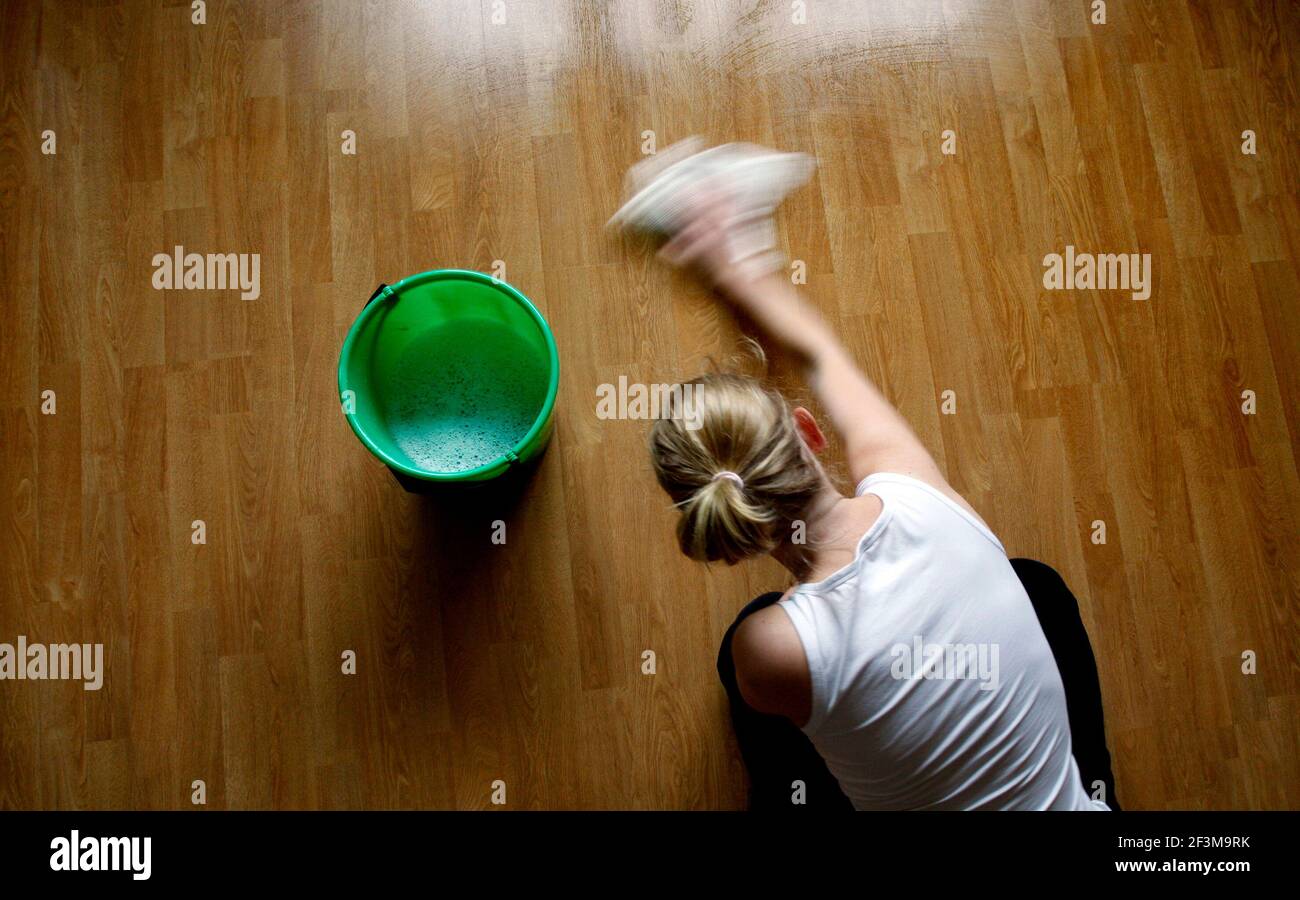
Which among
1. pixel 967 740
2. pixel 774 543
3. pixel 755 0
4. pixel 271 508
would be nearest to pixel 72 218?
pixel 271 508

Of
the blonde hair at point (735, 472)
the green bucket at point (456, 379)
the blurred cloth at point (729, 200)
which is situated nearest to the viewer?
the blonde hair at point (735, 472)

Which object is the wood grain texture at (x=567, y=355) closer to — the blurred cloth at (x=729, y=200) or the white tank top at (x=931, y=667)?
the blurred cloth at (x=729, y=200)

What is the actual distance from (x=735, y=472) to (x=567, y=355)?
2.08 feet

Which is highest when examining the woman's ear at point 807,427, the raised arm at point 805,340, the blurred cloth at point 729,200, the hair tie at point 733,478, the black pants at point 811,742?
the blurred cloth at point 729,200

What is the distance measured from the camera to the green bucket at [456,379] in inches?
53.5

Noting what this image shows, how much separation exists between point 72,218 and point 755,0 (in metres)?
1.31

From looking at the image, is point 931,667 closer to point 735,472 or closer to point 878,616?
point 878,616

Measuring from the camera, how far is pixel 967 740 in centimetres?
97

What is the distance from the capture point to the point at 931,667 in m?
0.93

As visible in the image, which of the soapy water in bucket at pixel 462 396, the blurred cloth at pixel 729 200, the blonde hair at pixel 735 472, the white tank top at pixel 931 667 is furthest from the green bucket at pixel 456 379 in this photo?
the white tank top at pixel 931 667

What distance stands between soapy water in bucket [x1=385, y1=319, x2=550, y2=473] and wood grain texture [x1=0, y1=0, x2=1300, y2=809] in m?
0.10

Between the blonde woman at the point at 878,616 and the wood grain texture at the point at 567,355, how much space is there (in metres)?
0.44

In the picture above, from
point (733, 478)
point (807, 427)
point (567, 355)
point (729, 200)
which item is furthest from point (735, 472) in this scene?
point (567, 355)

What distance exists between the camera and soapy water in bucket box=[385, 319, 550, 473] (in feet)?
4.60
